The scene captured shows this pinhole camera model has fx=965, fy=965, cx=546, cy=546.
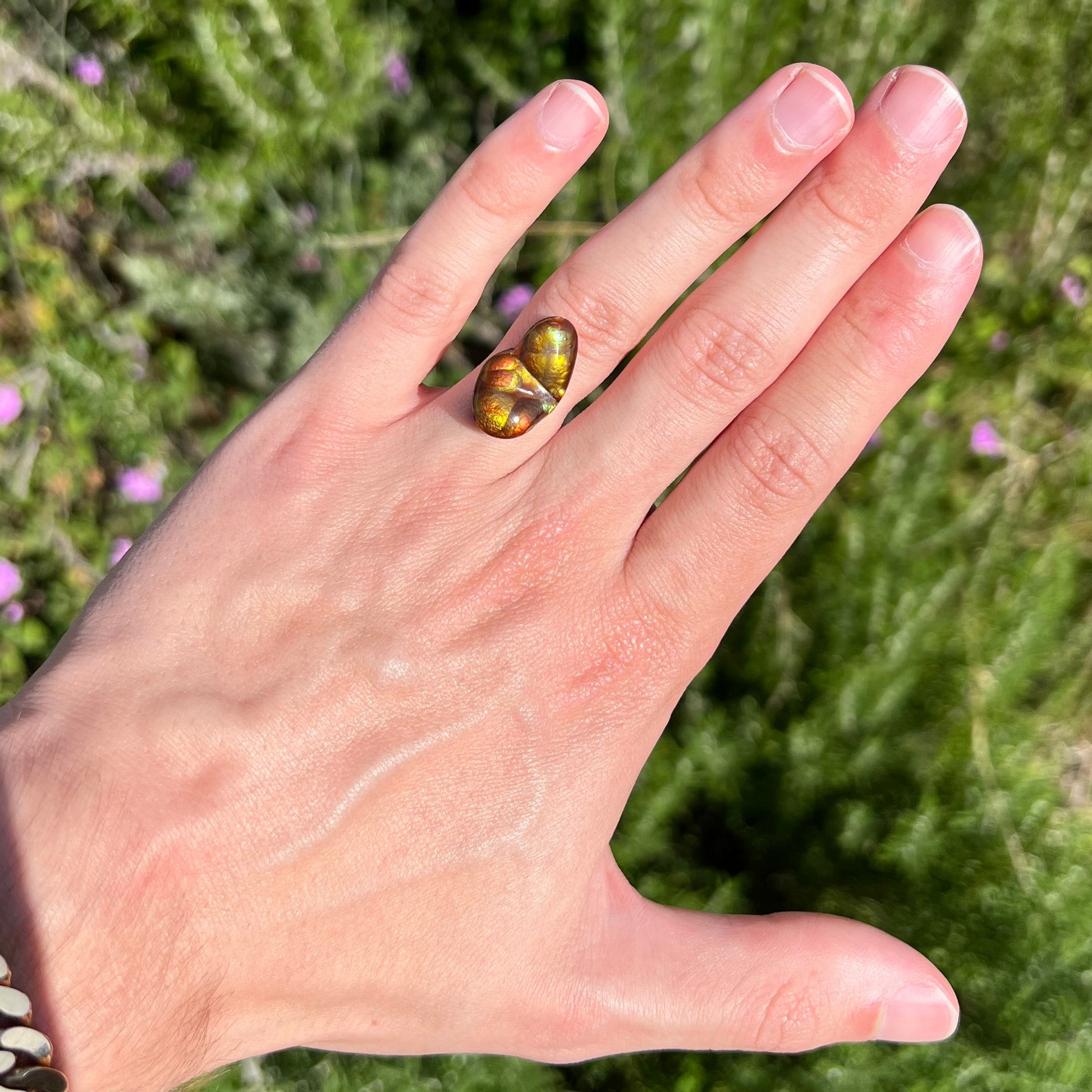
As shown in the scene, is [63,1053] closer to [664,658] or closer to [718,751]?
[664,658]

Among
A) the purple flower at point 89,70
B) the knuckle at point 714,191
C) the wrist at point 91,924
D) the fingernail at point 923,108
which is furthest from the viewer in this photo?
the purple flower at point 89,70

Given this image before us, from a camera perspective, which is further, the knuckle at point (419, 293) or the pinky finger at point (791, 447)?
the knuckle at point (419, 293)

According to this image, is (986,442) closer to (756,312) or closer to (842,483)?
(842,483)

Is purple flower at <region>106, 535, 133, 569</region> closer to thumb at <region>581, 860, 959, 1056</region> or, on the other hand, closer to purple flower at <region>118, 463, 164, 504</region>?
purple flower at <region>118, 463, 164, 504</region>

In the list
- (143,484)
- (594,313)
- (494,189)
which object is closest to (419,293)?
(494,189)

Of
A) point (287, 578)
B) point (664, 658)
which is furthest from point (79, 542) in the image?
point (664, 658)

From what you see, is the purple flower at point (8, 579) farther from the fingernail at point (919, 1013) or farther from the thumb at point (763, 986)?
the fingernail at point (919, 1013)

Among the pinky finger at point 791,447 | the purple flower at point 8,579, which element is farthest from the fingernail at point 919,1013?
the purple flower at point 8,579
